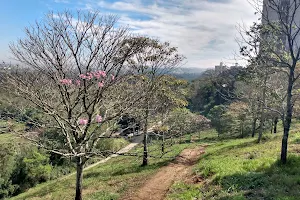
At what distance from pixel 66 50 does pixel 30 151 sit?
66.0 ft

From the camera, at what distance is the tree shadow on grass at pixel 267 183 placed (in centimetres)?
743

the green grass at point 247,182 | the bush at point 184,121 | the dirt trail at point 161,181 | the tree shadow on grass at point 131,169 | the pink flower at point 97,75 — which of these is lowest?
the tree shadow on grass at point 131,169

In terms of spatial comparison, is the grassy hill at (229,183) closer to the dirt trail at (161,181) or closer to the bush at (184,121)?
the dirt trail at (161,181)

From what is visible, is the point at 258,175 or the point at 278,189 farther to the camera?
the point at 258,175

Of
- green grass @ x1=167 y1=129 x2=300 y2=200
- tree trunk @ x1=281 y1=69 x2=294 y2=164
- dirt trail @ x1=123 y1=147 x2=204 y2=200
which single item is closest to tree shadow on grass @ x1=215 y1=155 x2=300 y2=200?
green grass @ x1=167 y1=129 x2=300 y2=200

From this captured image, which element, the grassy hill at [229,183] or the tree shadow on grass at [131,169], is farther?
the tree shadow on grass at [131,169]

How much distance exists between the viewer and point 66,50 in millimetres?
8648

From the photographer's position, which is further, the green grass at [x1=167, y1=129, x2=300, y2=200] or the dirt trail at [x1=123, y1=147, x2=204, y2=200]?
the dirt trail at [x1=123, y1=147, x2=204, y2=200]

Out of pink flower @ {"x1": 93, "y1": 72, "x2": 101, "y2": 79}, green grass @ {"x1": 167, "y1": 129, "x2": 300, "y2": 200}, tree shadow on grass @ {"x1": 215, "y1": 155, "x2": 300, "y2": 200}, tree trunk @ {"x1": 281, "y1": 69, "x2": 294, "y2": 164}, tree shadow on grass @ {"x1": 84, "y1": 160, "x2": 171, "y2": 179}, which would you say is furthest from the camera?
tree shadow on grass @ {"x1": 84, "y1": 160, "x2": 171, "y2": 179}

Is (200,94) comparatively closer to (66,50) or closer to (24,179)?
(24,179)

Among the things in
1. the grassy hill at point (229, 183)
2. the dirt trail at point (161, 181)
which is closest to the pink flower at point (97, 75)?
the grassy hill at point (229, 183)

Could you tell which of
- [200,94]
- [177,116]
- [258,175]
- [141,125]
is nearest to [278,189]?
[258,175]

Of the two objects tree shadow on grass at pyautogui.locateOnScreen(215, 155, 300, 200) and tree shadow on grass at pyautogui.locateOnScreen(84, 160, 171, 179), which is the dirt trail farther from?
tree shadow on grass at pyautogui.locateOnScreen(215, 155, 300, 200)

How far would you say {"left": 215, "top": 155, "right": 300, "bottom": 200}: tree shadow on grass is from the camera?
24.4 ft
